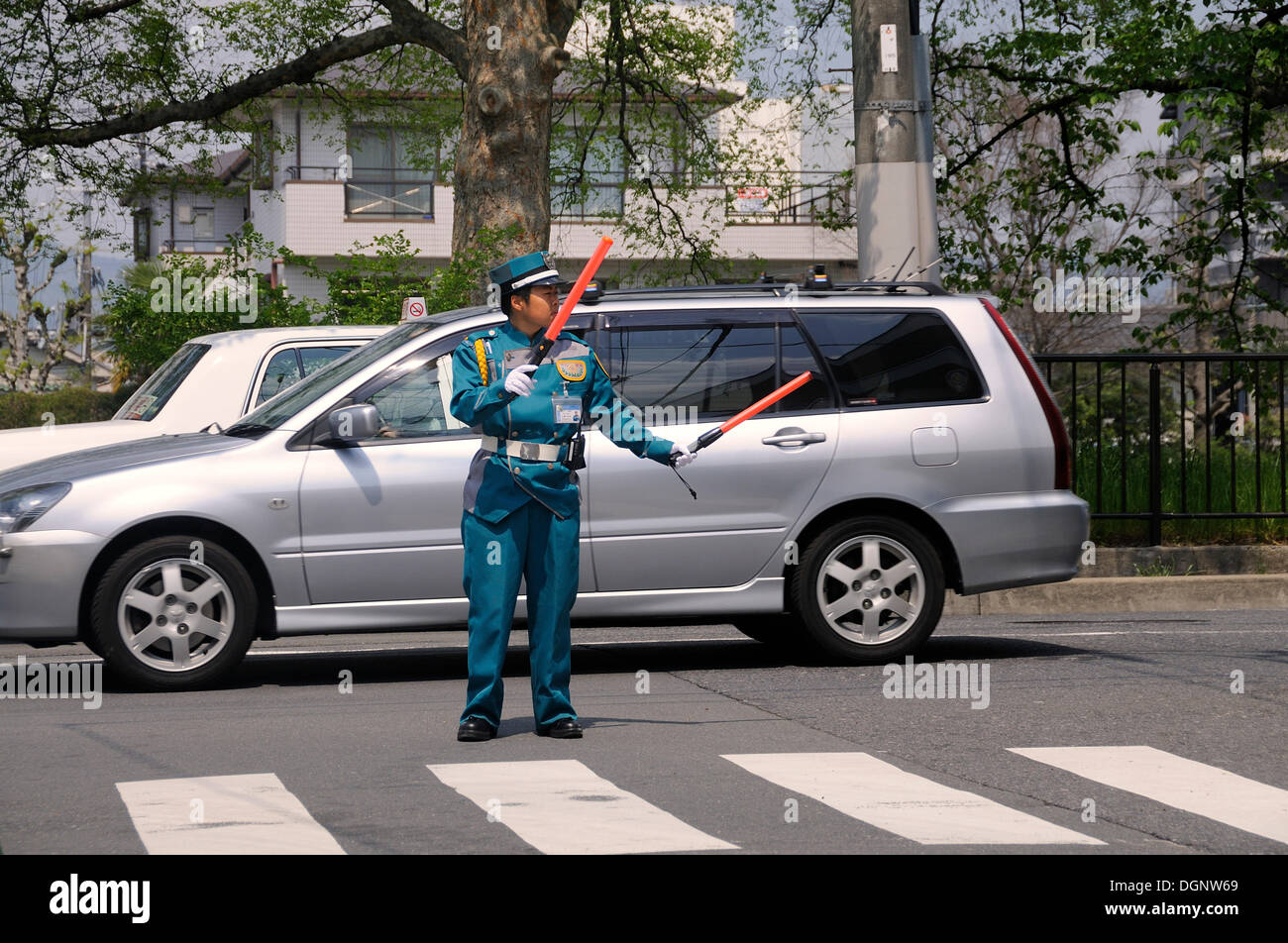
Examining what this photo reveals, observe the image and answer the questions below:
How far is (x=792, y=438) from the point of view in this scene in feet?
28.9

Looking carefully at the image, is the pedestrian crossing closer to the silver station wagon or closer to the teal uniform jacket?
the teal uniform jacket

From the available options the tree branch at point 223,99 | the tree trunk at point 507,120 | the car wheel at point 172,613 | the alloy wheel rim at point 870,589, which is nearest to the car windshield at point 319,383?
the car wheel at point 172,613

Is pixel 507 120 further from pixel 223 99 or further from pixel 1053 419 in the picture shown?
pixel 1053 419

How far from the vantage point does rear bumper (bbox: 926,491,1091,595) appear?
29.4 feet

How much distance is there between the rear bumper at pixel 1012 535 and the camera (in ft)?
29.4

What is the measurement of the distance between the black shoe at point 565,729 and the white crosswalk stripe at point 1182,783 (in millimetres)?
1652

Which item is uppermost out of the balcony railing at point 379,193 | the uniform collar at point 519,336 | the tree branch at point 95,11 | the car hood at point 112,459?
the balcony railing at point 379,193

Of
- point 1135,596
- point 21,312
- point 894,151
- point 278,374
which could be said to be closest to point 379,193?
point 21,312

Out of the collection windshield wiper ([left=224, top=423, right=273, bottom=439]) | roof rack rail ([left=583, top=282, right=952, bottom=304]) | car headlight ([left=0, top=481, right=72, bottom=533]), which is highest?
roof rack rail ([left=583, top=282, right=952, bottom=304])

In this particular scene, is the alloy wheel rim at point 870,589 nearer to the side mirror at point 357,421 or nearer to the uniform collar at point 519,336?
the side mirror at point 357,421

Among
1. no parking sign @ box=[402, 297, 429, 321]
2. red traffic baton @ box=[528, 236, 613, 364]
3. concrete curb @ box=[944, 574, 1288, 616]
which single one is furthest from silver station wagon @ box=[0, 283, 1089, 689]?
no parking sign @ box=[402, 297, 429, 321]

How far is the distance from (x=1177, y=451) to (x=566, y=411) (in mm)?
8156

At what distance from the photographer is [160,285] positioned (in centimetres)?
1476

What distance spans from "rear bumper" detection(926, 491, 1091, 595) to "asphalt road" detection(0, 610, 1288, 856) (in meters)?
0.46
